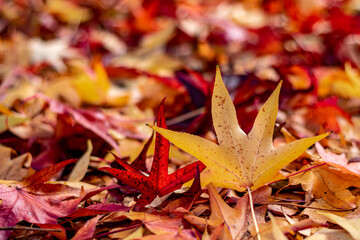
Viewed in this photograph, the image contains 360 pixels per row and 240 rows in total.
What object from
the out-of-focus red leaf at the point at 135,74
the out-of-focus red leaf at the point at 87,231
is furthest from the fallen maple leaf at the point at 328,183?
the out-of-focus red leaf at the point at 135,74

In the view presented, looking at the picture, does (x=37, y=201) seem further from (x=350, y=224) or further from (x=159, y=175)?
(x=350, y=224)

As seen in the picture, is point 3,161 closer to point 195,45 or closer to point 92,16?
point 195,45

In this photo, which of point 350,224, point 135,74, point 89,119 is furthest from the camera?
point 135,74

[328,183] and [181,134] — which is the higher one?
[181,134]

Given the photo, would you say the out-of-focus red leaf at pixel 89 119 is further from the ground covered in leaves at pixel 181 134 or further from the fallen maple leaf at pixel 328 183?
the fallen maple leaf at pixel 328 183

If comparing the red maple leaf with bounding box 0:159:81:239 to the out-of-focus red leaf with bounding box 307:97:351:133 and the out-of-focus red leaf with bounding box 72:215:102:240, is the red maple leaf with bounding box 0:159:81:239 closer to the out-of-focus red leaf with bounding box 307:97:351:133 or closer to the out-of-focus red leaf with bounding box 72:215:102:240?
the out-of-focus red leaf with bounding box 72:215:102:240

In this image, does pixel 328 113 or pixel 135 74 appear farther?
pixel 135 74

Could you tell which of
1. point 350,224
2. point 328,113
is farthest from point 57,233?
point 328,113
